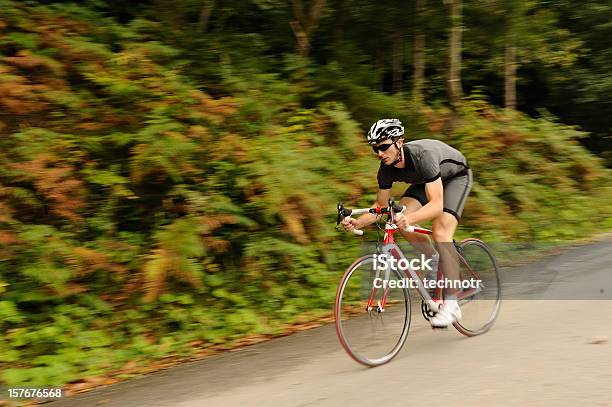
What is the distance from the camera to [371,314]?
590 centimetres

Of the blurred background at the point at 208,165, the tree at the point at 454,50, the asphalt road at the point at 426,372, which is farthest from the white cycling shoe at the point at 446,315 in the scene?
the tree at the point at 454,50

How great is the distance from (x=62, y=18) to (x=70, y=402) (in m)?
6.77

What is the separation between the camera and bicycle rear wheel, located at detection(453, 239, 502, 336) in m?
6.46

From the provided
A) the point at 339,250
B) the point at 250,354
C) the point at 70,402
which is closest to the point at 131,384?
the point at 70,402

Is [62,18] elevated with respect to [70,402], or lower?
elevated

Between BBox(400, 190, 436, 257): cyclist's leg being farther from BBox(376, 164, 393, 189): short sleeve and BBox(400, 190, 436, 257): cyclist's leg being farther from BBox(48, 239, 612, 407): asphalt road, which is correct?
BBox(48, 239, 612, 407): asphalt road

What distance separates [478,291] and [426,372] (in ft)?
4.92

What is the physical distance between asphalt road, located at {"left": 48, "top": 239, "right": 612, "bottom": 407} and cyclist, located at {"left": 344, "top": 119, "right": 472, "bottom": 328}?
0.54 metres

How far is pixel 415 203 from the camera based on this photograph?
639cm

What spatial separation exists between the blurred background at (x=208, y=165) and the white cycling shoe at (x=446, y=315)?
1.92 meters

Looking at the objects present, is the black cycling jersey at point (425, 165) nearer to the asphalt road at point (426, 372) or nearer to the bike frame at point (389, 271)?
the bike frame at point (389, 271)

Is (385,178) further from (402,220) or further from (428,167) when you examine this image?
(402,220)

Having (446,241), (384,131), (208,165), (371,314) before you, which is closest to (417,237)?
(446,241)

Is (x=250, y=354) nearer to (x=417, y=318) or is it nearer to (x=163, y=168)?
(x=417, y=318)
